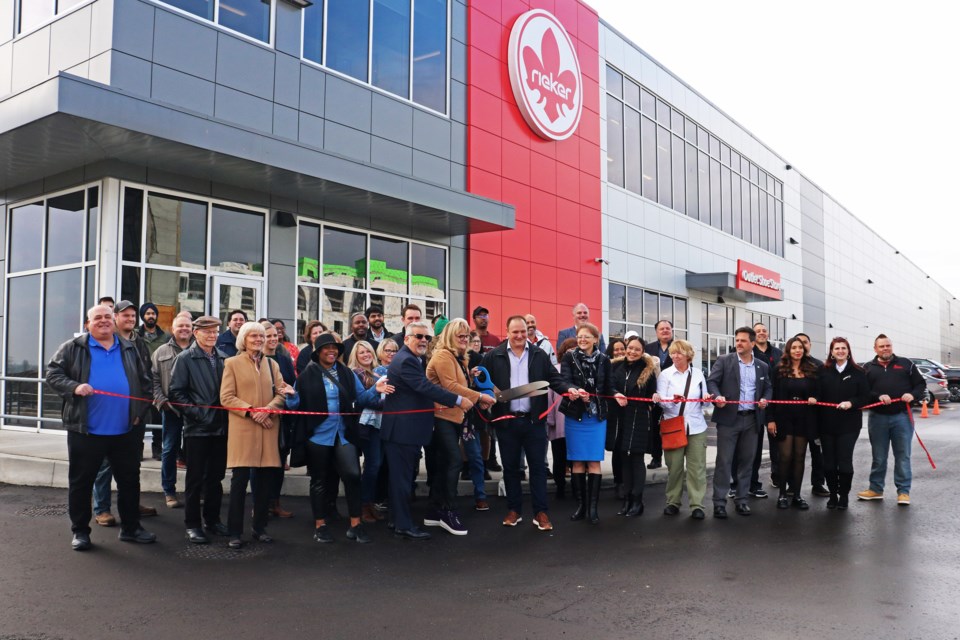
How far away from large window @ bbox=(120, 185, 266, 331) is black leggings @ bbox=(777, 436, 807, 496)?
876 cm

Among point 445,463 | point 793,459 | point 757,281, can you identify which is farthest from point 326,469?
point 757,281

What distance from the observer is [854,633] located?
4.36 m

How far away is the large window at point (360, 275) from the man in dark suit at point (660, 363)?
246 inches

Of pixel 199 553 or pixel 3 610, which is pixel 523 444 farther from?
pixel 3 610

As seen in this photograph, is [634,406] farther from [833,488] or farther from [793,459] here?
[833,488]

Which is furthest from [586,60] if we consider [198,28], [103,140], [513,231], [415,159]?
[103,140]

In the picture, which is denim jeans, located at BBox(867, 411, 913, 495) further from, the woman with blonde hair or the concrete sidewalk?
the woman with blonde hair

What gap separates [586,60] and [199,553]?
62.5 ft

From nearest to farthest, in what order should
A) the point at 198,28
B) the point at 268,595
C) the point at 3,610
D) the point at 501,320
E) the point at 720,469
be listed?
1. the point at 3,610
2. the point at 268,595
3. the point at 720,469
4. the point at 198,28
5. the point at 501,320

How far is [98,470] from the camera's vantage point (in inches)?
248

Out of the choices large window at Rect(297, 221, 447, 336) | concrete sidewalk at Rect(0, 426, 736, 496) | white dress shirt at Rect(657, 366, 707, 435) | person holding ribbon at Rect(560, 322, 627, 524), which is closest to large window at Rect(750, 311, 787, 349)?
large window at Rect(297, 221, 447, 336)

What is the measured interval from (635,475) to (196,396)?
4.46 metres

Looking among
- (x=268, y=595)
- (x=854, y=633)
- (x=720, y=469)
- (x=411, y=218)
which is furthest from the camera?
(x=411, y=218)

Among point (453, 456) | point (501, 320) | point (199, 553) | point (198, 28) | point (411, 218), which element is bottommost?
point (199, 553)
